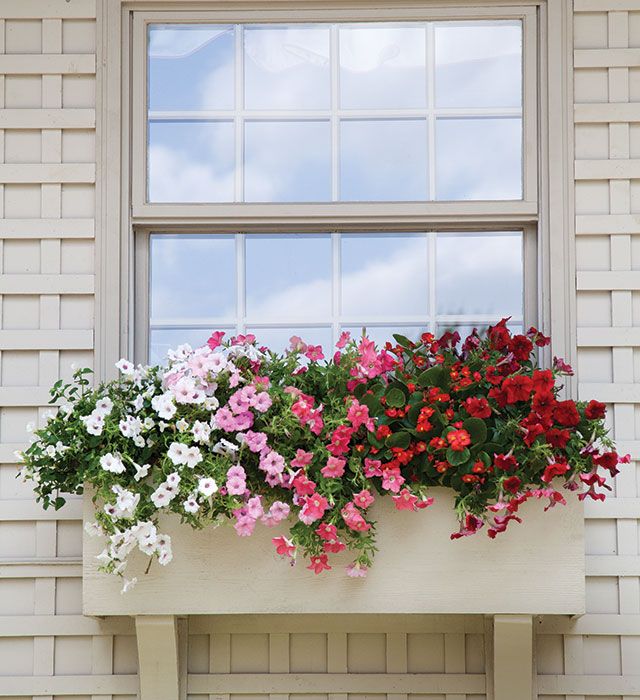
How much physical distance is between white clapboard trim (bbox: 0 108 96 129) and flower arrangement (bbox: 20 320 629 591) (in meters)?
0.76

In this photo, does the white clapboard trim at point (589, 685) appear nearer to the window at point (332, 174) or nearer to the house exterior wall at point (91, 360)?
the house exterior wall at point (91, 360)

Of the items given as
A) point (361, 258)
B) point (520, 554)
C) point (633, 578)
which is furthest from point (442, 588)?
point (361, 258)

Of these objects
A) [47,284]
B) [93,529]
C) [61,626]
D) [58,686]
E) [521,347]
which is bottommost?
[58,686]

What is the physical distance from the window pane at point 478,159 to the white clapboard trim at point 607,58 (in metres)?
0.23

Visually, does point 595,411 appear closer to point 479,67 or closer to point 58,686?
point 479,67

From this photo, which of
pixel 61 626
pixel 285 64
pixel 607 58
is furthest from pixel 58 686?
pixel 607 58

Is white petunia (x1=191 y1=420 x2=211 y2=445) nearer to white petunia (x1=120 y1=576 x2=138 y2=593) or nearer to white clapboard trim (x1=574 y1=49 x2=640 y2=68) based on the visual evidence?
white petunia (x1=120 y1=576 x2=138 y2=593)

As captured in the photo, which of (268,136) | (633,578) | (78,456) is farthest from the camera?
(268,136)

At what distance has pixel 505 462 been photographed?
7.95 ft

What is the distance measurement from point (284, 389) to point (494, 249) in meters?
0.78

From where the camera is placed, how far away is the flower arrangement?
2.46 m

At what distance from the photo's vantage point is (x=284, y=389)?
8.43 feet

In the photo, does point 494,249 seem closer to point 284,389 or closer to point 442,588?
point 284,389

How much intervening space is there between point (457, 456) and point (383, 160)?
0.95 metres
